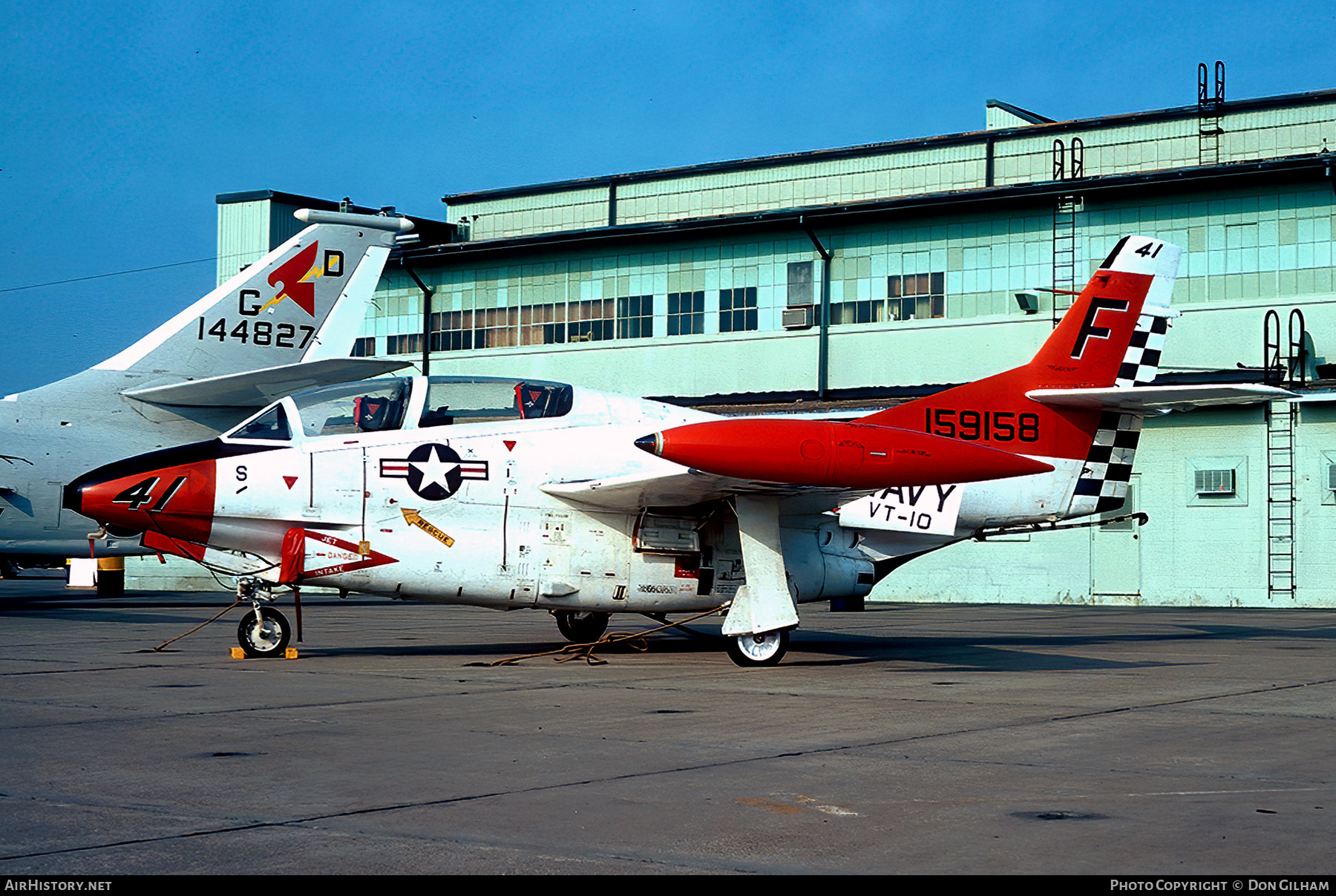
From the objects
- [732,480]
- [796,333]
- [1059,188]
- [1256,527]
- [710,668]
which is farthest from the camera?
[796,333]

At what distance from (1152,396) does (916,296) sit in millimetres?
17887

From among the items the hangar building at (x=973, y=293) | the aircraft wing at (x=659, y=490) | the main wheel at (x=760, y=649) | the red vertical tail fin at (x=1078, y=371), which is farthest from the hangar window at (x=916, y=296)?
the main wheel at (x=760, y=649)

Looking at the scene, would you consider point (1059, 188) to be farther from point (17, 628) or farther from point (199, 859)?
point (199, 859)

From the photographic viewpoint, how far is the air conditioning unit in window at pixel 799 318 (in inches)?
1296

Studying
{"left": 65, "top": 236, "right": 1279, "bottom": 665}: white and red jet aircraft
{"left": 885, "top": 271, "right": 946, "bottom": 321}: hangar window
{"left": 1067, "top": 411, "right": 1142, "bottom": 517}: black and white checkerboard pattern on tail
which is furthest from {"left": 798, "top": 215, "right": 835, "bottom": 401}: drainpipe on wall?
{"left": 65, "top": 236, "right": 1279, "bottom": 665}: white and red jet aircraft

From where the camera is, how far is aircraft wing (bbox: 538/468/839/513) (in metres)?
12.0

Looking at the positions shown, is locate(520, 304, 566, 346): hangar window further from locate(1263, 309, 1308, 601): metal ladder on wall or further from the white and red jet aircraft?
the white and red jet aircraft

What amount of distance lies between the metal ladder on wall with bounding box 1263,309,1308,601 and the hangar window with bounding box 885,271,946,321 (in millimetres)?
7368

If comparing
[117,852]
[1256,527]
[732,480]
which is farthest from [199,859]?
[1256,527]

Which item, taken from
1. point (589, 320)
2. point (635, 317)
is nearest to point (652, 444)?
point (635, 317)

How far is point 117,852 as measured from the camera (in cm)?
480

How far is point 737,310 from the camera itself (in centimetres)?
3394

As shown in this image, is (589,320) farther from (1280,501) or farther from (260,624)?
(260,624)
